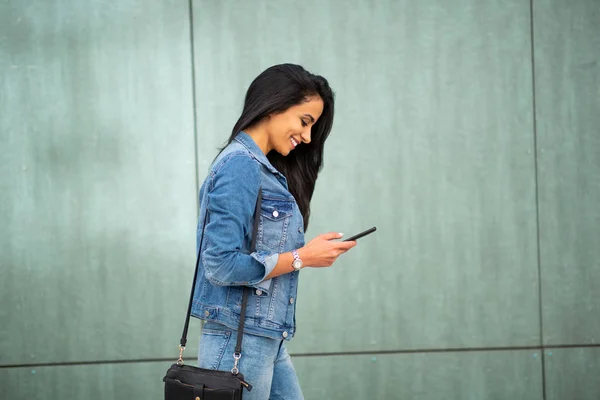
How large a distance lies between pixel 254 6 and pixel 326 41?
Answer: 0.44 m

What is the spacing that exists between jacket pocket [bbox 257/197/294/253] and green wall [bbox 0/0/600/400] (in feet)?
6.06

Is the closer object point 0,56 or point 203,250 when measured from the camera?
point 203,250

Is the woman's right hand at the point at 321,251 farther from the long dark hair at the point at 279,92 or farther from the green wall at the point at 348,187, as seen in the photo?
the green wall at the point at 348,187

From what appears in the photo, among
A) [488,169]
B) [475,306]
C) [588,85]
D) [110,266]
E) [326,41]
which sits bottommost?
[475,306]

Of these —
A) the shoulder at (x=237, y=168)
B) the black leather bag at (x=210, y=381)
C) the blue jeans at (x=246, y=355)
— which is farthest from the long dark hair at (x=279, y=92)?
the blue jeans at (x=246, y=355)

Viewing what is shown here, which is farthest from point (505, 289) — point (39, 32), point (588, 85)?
point (39, 32)

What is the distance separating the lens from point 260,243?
1.89m

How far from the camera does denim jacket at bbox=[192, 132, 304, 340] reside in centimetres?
177

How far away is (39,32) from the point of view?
148 inches

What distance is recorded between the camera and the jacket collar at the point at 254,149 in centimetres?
193

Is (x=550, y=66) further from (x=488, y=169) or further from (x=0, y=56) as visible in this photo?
(x=0, y=56)

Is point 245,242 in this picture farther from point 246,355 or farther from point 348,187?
point 348,187

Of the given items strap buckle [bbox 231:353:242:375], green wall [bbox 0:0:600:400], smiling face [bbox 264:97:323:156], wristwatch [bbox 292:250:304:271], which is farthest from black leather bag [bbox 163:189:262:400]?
green wall [bbox 0:0:600:400]

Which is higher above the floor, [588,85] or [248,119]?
[588,85]
